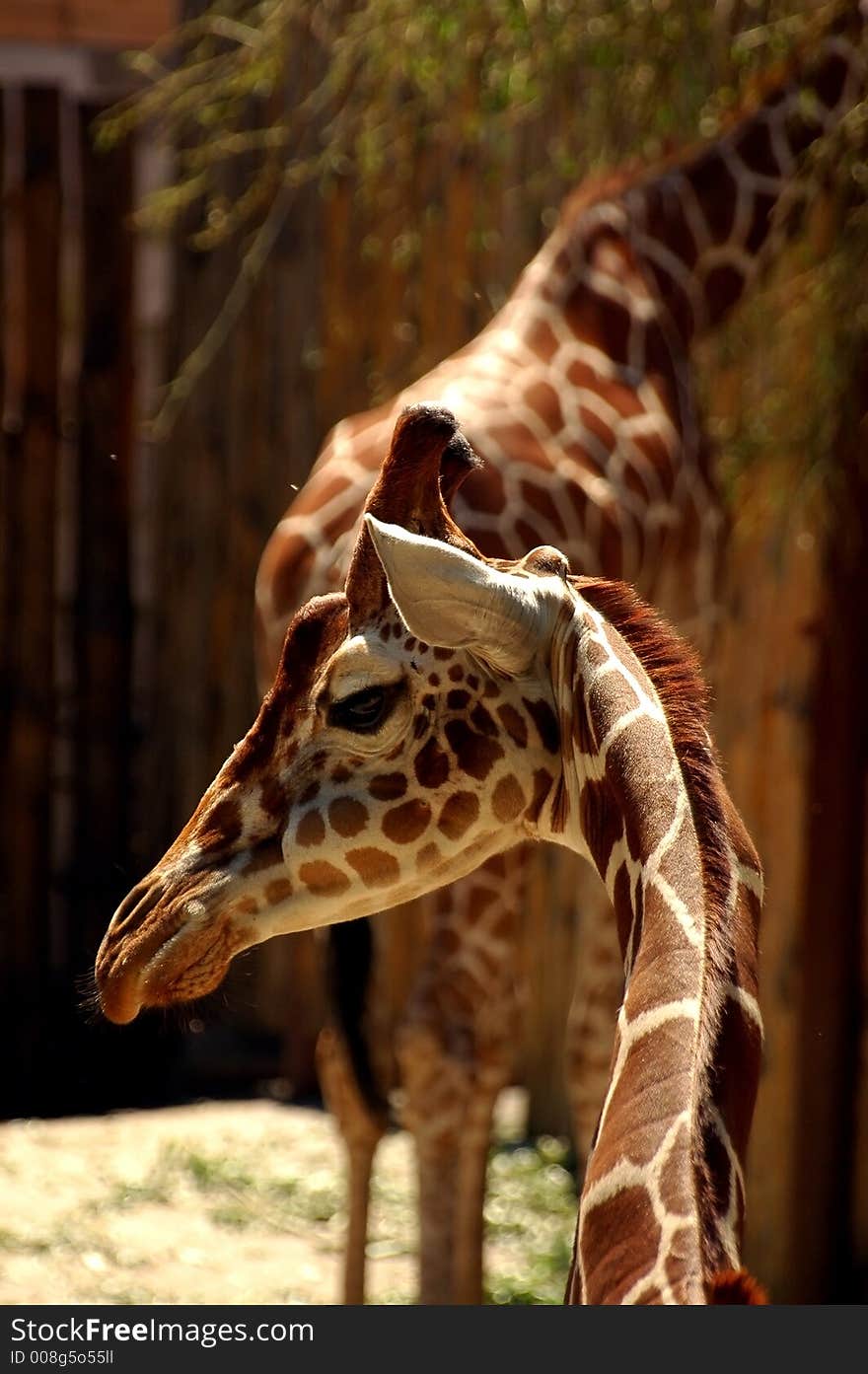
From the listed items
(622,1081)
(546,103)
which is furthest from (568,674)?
(546,103)

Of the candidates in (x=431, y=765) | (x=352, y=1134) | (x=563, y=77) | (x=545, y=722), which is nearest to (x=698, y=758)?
(x=545, y=722)

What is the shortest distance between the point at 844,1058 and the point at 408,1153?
1731 millimetres

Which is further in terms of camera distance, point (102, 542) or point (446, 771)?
point (102, 542)

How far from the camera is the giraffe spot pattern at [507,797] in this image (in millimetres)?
2414

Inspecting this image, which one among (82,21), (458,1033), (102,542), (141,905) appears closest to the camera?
(141,905)

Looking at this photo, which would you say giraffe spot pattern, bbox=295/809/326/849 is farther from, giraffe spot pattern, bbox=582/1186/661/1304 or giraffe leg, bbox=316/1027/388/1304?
giraffe leg, bbox=316/1027/388/1304

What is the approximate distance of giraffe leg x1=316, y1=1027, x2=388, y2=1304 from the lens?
4148 mm

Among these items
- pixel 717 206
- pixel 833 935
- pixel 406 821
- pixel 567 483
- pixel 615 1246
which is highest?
pixel 717 206

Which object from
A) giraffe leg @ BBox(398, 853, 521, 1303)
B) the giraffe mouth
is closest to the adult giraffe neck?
giraffe leg @ BBox(398, 853, 521, 1303)

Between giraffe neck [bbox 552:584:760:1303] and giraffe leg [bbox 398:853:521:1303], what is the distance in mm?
1547

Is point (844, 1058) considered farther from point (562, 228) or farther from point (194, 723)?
point (194, 723)

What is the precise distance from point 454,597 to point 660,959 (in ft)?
1.55

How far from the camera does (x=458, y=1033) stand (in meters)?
3.92

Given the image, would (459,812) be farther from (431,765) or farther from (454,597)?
(454,597)
